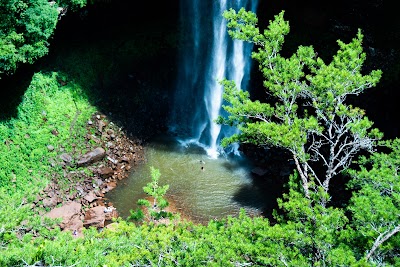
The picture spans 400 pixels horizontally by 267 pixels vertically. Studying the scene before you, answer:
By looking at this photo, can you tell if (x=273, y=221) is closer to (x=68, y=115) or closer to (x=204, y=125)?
(x=204, y=125)

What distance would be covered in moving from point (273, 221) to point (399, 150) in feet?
24.7

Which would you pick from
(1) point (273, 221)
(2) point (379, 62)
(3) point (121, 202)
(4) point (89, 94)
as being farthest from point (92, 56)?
(2) point (379, 62)

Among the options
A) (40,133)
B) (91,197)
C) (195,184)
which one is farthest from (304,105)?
(40,133)

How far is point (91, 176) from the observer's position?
787 inches

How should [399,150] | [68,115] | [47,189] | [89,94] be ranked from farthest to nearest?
1. [89,94]
2. [68,115]
3. [47,189]
4. [399,150]

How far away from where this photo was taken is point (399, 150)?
43.3ft

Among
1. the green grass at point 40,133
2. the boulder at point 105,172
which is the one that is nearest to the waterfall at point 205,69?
the boulder at point 105,172

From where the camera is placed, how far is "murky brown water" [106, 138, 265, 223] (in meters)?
19.1

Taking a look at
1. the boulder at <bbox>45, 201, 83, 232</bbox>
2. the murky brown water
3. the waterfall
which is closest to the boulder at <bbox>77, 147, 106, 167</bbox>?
the murky brown water

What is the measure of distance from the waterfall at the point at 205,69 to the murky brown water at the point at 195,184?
1311mm

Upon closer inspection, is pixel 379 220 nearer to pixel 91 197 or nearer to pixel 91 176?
pixel 91 197

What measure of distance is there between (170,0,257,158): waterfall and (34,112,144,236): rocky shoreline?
3.96 metres

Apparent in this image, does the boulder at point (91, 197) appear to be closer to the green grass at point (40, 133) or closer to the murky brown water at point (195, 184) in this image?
the murky brown water at point (195, 184)

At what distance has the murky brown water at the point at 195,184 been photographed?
1911cm
